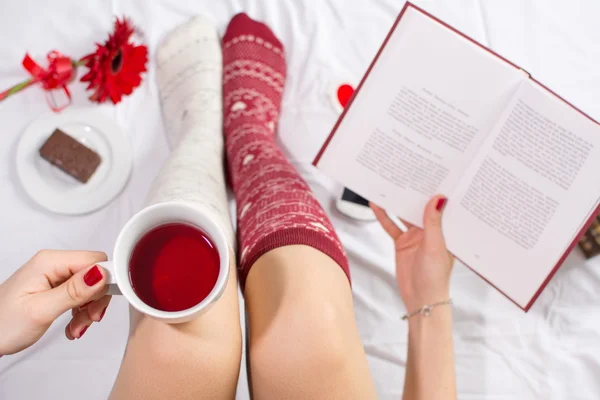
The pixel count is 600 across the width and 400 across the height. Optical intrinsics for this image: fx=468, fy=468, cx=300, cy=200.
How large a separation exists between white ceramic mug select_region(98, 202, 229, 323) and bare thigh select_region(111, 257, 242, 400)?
121mm

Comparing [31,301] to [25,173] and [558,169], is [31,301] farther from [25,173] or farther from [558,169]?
[558,169]

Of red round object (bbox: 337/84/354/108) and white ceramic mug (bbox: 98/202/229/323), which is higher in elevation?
→ red round object (bbox: 337/84/354/108)

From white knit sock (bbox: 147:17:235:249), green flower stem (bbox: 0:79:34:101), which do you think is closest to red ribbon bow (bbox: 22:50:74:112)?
green flower stem (bbox: 0:79:34:101)

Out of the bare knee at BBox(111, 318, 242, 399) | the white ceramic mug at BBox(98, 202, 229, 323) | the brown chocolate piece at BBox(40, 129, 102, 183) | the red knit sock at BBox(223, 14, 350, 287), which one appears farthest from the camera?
the brown chocolate piece at BBox(40, 129, 102, 183)

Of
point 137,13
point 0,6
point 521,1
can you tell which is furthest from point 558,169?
point 0,6

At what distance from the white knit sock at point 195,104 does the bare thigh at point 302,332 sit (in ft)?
0.39

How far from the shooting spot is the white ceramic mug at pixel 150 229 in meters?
0.37

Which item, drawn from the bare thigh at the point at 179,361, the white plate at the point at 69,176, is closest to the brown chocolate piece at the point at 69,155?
the white plate at the point at 69,176

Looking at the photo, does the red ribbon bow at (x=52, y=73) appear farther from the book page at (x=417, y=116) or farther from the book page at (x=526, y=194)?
the book page at (x=526, y=194)

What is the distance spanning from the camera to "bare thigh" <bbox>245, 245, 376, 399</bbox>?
0.51 m

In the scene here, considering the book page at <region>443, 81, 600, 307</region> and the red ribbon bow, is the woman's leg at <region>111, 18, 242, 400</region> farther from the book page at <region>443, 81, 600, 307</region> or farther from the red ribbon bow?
the book page at <region>443, 81, 600, 307</region>

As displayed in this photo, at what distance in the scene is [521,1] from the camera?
0.81m

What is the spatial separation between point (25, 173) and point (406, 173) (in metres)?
0.57

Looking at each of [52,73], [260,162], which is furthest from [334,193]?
[52,73]
